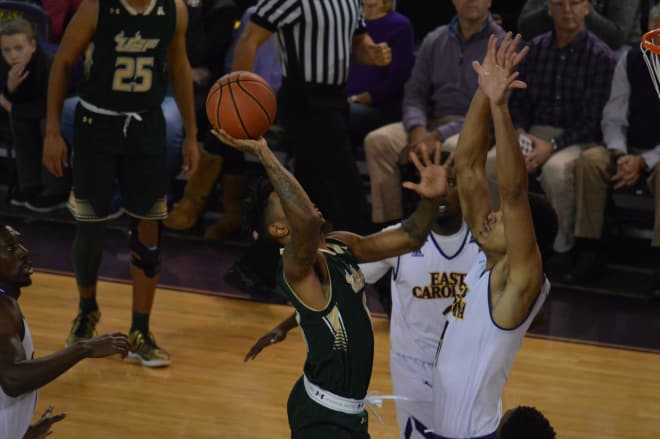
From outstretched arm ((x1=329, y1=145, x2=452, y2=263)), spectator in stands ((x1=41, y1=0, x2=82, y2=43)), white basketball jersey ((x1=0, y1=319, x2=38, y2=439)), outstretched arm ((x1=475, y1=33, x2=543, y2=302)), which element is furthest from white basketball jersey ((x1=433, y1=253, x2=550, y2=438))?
spectator in stands ((x1=41, y1=0, x2=82, y2=43))

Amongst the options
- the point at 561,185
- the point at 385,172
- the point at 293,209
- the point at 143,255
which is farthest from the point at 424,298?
the point at 385,172

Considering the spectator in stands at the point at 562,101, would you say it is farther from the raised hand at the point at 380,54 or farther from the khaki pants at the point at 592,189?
the raised hand at the point at 380,54

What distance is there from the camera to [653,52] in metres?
4.24

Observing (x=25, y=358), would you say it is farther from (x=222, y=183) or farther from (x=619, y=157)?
(x=619, y=157)

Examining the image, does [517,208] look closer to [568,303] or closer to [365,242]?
[365,242]

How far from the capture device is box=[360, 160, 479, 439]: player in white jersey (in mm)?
4809

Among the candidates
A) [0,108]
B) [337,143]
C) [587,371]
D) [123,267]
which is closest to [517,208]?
[587,371]

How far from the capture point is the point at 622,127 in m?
7.70

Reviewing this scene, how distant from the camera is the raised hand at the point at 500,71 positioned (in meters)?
3.80

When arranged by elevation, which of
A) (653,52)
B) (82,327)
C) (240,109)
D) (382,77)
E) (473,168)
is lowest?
(82,327)

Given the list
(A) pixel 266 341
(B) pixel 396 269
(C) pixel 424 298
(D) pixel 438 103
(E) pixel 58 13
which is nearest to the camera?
(A) pixel 266 341

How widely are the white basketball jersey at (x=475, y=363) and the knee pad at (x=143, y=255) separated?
2529 mm

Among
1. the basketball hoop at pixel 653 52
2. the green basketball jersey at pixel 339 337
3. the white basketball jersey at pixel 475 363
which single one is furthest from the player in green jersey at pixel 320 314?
the basketball hoop at pixel 653 52

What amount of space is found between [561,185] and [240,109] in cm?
374
